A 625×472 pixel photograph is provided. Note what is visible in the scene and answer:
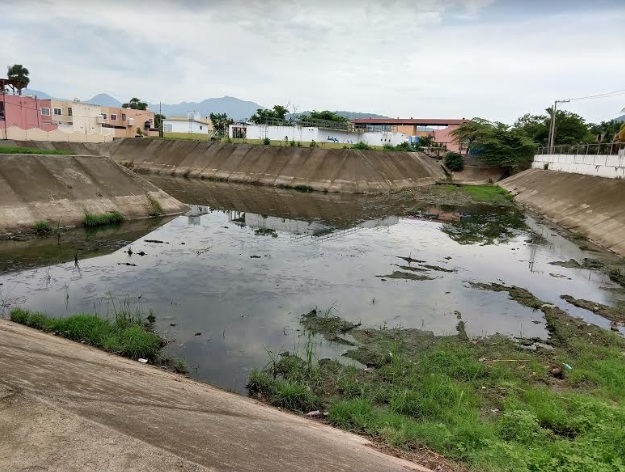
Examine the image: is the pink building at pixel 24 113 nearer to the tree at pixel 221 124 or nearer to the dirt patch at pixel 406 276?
the tree at pixel 221 124

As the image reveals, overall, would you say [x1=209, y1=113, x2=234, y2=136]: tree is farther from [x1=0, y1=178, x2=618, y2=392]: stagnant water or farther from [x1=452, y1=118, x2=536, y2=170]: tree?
[x1=0, y1=178, x2=618, y2=392]: stagnant water

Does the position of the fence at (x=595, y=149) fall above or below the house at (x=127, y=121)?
below

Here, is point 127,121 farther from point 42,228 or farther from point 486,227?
point 486,227

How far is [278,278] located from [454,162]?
154 ft

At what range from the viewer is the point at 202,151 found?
49781mm

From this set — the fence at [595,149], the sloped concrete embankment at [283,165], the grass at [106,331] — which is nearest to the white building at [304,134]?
the sloped concrete embankment at [283,165]

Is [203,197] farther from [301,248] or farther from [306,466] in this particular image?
[306,466]

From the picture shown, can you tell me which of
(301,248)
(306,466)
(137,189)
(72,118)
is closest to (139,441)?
(306,466)

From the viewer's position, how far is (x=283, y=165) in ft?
146

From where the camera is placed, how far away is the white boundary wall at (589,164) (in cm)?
2751

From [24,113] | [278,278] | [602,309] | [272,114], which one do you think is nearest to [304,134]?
[272,114]

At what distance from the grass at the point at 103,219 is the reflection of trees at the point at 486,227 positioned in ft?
54.8

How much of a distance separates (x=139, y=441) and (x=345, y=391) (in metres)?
4.78

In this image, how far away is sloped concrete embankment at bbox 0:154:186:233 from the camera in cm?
1904
